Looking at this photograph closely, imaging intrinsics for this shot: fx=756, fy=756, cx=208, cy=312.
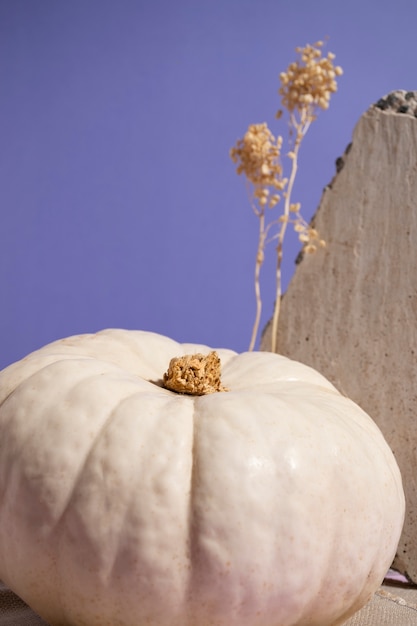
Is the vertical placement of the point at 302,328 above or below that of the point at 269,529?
above

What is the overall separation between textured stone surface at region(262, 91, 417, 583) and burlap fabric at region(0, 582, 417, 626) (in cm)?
25

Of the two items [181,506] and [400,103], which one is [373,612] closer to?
[181,506]

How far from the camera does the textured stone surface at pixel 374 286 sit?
1.82m

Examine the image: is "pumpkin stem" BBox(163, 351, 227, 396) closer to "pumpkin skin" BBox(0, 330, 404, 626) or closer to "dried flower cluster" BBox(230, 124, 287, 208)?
"pumpkin skin" BBox(0, 330, 404, 626)

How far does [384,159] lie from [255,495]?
3.62ft

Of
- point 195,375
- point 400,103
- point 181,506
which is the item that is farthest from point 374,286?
point 181,506

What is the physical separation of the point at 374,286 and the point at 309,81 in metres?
0.64

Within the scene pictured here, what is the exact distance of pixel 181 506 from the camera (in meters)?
1.06

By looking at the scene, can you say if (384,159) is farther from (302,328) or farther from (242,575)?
(242,575)

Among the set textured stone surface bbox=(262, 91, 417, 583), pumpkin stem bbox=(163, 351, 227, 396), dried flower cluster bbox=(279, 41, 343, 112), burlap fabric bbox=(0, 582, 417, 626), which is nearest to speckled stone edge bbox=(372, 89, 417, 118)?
textured stone surface bbox=(262, 91, 417, 583)

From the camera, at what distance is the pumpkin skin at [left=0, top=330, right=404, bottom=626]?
1051mm

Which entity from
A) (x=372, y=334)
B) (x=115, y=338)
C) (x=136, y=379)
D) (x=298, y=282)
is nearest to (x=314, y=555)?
(x=136, y=379)

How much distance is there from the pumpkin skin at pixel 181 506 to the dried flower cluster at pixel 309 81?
1180 millimetres

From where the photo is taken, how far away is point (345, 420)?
49.1 inches
